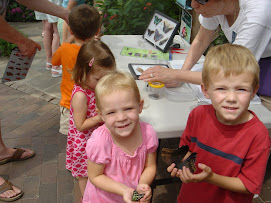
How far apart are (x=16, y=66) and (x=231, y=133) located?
1.87 m

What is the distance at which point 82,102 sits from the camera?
76.7 inches

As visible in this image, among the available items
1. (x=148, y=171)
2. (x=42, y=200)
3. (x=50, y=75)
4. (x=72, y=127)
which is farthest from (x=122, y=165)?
(x=50, y=75)

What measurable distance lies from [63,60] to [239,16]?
143 centimetres

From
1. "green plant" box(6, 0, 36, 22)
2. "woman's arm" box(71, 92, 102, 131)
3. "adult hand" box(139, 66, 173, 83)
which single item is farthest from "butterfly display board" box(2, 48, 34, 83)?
"green plant" box(6, 0, 36, 22)

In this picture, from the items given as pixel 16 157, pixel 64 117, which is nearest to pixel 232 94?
pixel 64 117

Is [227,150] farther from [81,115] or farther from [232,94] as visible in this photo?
[81,115]

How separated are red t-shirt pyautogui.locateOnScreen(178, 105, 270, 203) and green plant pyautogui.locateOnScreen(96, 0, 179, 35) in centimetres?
232

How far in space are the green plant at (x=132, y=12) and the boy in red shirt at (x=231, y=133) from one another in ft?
7.63

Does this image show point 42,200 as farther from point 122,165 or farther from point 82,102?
point 122,165

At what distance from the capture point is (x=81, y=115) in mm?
1972

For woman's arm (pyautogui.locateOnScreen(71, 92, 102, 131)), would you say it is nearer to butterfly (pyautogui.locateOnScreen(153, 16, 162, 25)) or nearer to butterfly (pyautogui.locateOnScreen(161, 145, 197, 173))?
butterfly (pyautogui.locateOnScreen(161, 145, 197, 173))

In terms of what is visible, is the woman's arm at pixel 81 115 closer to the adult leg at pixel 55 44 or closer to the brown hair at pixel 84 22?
the brown hair at pixel 84 22

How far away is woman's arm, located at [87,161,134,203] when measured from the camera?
1446mm

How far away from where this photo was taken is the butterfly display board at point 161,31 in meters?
2.90
